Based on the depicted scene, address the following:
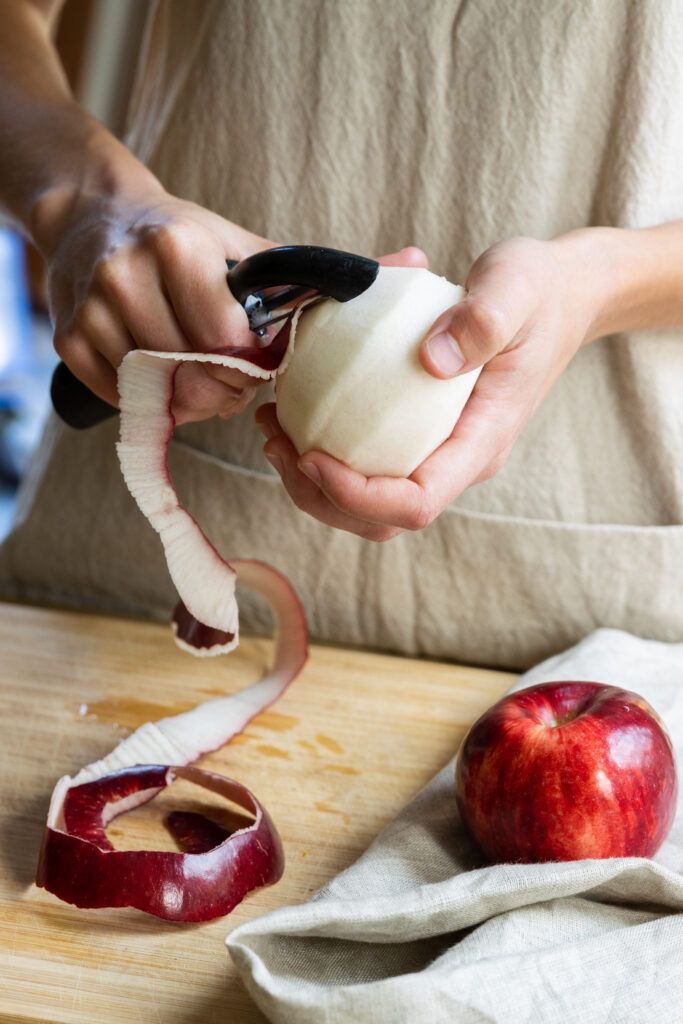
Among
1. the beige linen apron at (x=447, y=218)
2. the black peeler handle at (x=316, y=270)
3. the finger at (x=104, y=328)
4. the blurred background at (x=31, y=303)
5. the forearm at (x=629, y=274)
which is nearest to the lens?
the black peeler handle at (x=316, y=270)

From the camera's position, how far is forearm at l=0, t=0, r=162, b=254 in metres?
0.88

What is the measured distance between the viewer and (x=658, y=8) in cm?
93

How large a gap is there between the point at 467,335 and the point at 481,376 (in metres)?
0.13

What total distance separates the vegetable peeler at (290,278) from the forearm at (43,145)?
21 centimetres

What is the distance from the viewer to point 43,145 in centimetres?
95

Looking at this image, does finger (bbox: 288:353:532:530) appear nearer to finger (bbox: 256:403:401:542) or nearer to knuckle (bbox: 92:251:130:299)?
finger (bbox: 256:403:401:542)

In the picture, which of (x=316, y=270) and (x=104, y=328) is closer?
(x=316, y=270)

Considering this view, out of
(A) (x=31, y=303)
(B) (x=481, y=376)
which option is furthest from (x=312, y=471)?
(A) (x=31, y=303)

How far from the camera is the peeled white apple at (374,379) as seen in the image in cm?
68

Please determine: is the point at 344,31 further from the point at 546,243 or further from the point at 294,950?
A: the point at 294,950

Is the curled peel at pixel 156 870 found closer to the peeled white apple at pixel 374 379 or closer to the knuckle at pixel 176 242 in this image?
the peeled white apple at pixel 374 379

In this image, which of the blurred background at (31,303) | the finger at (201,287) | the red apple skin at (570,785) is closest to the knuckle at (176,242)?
the finger at (201,287)

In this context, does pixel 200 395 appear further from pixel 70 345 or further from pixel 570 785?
pixel 570 785

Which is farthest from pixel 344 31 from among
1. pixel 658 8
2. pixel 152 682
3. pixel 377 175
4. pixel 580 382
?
pixel 152 682
